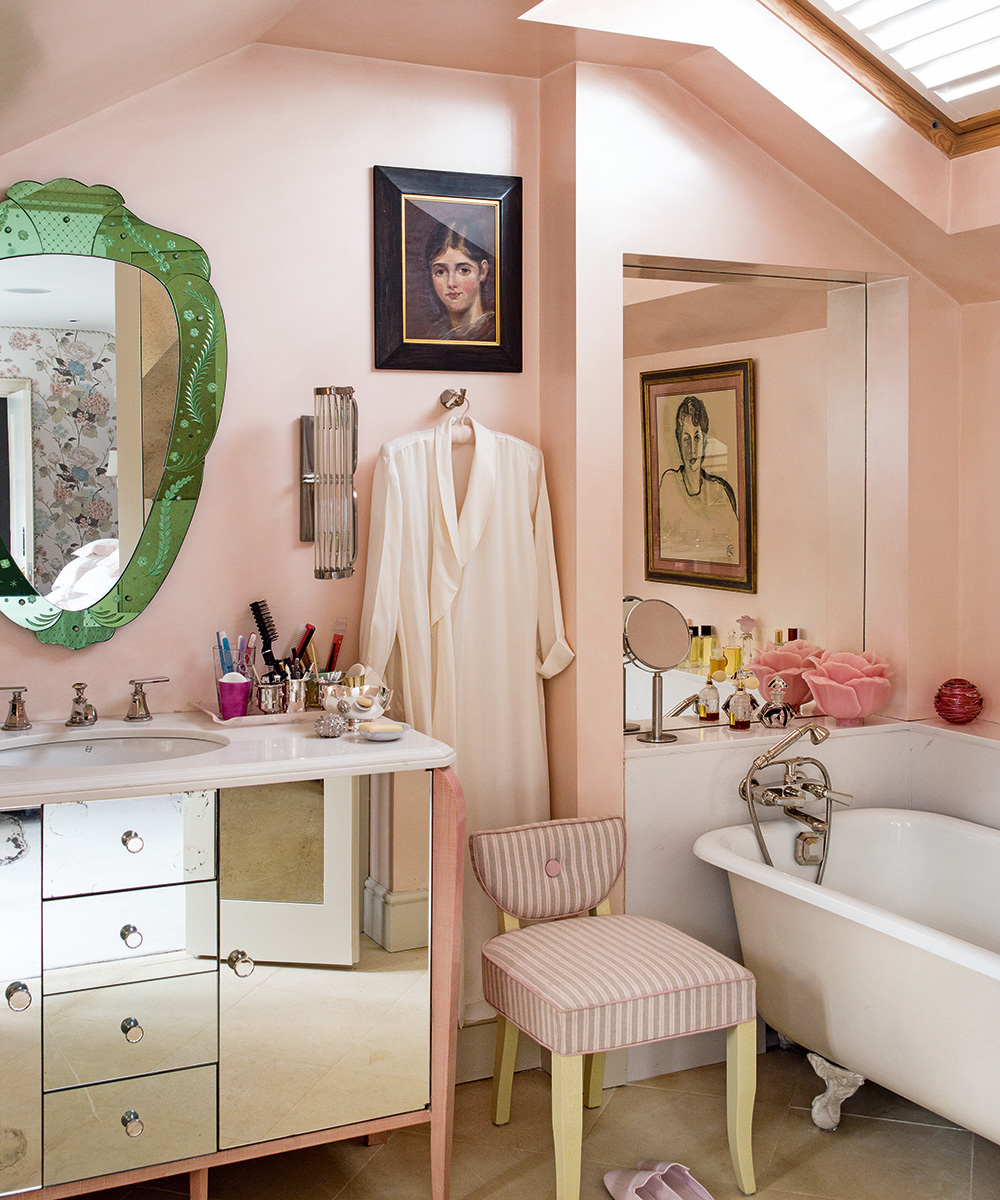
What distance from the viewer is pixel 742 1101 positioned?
2357mm

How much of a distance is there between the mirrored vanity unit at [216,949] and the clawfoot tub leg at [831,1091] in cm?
87

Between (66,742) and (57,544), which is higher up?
(57,544)

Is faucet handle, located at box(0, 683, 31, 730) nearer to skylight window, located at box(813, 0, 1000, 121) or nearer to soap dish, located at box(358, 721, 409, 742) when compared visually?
soap dish, located at box(358, 721, 409, 742)

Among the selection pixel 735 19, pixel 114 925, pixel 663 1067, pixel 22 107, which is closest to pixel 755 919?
pixel 663 1067

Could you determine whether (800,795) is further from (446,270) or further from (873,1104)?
(446,270)

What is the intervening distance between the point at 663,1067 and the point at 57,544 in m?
1.89

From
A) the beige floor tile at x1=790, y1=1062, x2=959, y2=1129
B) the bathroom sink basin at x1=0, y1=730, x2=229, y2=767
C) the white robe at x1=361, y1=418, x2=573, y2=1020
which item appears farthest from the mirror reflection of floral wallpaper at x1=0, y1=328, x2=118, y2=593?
the beige floor tile at x1=790, y1=1062, x2=959, y2=1129

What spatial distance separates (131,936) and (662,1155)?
4.12 ft

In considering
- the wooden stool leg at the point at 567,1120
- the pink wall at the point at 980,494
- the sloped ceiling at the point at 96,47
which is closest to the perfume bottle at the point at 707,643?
the pink wall at the point at 980,494

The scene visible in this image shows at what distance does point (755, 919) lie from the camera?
2676mm

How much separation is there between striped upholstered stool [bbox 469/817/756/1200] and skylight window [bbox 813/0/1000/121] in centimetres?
191

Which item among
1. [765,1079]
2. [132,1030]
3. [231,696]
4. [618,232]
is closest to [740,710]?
[765,1079]

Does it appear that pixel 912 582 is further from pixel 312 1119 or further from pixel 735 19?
pixel 312 1119

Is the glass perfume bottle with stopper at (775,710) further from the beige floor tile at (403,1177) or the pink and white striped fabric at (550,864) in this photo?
the beige floor tile at (403,1177)
